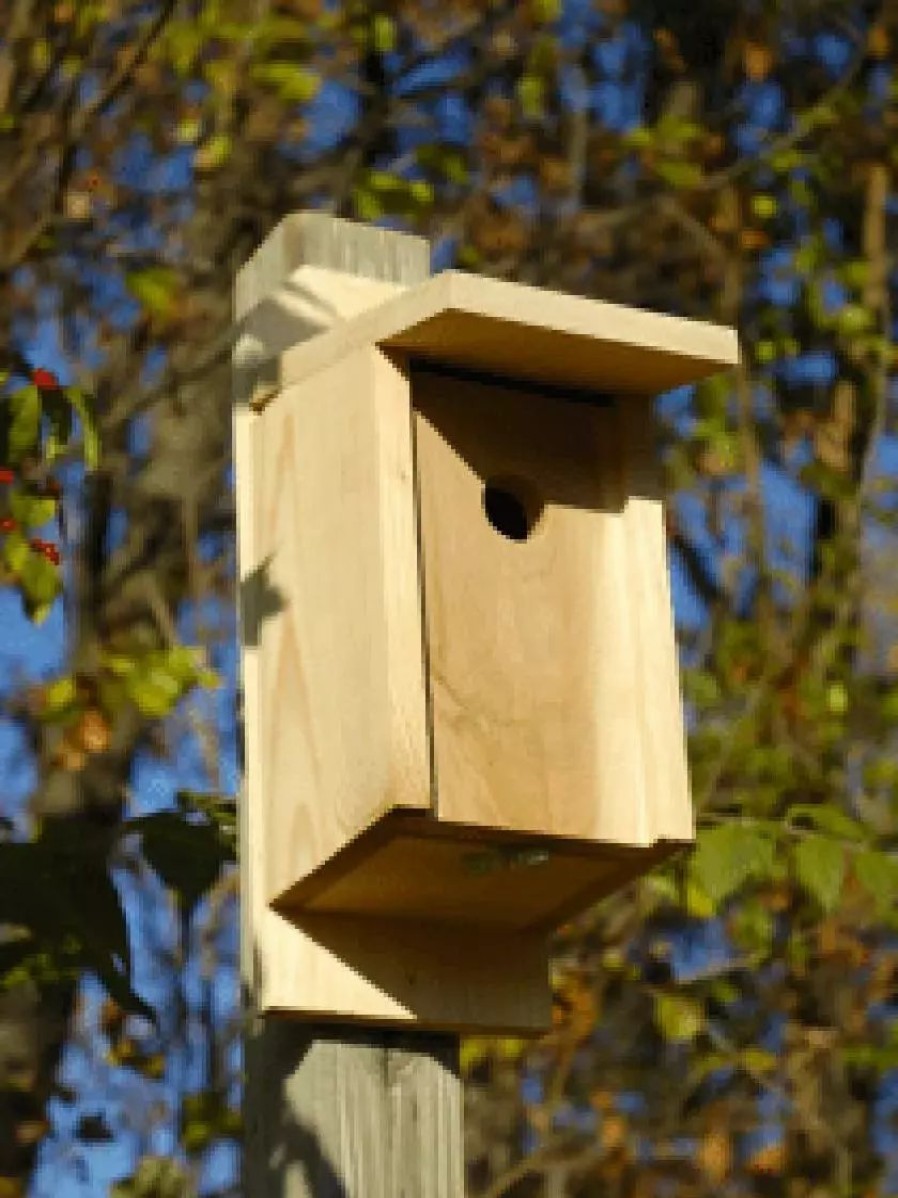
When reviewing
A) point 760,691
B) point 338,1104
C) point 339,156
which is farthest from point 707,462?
point 338,1104

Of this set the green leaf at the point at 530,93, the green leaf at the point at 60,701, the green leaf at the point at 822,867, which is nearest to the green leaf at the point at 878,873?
the green leaf at the point at 822,867

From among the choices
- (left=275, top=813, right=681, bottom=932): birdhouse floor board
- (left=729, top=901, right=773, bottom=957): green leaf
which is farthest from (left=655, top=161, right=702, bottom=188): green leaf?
(left=275, top=813, right=681, bottom=932): birdhouse floor board

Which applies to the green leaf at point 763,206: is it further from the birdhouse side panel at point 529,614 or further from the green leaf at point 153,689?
the birdhouse side panel at point 529,614

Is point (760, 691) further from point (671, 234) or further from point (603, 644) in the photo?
point (603, 644)

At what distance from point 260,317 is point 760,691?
3615 mm

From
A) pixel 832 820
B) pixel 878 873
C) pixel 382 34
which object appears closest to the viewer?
pixel 878 873

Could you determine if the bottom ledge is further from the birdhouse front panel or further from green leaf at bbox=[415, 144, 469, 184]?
green leaf at bbox=[415, 144, 469, 184]

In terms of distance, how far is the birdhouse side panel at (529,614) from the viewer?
8.59 ft

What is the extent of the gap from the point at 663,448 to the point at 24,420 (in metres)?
4.35

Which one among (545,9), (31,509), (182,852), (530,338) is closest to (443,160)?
(545,9)

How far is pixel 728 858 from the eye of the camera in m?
3.13

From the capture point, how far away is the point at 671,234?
24.2 ft

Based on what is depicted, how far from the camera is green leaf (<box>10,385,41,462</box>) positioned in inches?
105

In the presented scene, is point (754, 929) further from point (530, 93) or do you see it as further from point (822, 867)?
point (822, 867)
